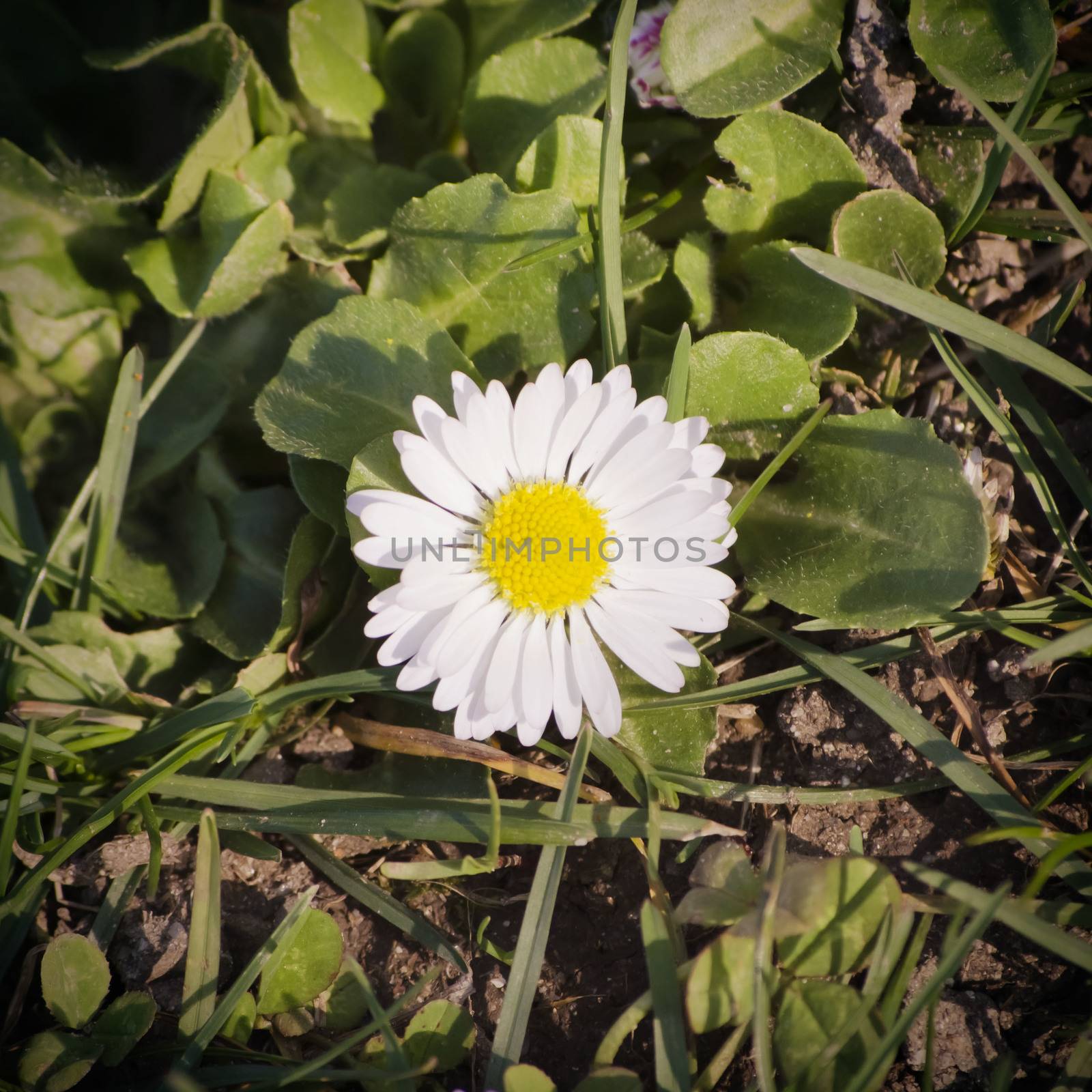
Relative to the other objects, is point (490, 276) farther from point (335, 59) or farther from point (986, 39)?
point (986, 39)

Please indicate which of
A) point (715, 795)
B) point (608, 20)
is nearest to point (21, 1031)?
point (715, 795)

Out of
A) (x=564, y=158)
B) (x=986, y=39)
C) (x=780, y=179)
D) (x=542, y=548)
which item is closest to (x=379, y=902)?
(x=542, y=548)

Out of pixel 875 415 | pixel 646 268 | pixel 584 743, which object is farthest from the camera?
pixel 646 268

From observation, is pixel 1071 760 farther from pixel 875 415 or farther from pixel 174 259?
pixel 174 259

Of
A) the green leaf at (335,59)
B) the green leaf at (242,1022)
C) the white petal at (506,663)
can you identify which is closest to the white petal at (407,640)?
the white petal at (506,663)

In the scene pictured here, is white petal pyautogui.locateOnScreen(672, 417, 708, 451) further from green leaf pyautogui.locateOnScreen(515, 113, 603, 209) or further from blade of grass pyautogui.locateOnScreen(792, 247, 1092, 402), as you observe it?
green leaf pyautogui.locateOnScreen(515, 113, 603, 209)
